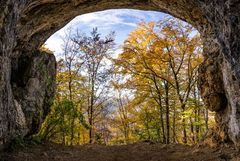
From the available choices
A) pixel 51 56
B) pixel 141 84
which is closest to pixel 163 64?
pixel 141 84

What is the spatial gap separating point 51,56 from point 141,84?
18.7ft

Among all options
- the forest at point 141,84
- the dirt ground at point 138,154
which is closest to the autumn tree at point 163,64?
the forest at point 141,84

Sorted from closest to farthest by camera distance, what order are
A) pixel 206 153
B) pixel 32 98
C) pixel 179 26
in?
pixel 206 153 → pixel 32 98 → pixel 179 26

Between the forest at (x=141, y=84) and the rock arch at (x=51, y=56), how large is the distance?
1.60 m

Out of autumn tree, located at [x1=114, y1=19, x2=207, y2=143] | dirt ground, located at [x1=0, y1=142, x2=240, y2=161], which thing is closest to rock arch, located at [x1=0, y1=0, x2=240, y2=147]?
dirt ground, located at [x1=0, y1=142, x2=240, y2=161]

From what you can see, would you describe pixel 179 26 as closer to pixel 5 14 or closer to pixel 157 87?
pixel 157 87

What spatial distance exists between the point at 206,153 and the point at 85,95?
10495 millimetres

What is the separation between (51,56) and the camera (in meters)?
12.7

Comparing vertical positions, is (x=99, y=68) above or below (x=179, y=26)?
below

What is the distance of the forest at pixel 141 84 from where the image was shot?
13.4m

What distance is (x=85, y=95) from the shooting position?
1739 cm

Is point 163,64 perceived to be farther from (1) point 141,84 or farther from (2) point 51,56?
(2) point 51,56

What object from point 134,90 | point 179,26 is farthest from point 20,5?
point 134,90

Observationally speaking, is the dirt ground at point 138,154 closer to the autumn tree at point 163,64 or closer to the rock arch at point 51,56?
the rock arch at point 51,56
